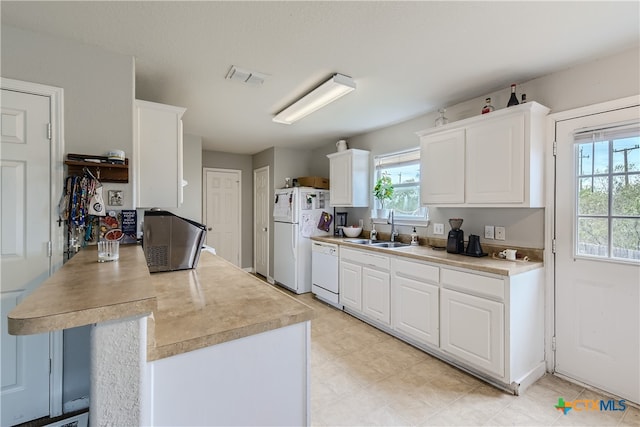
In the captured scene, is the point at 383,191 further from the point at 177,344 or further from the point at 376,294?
the point at 177,344

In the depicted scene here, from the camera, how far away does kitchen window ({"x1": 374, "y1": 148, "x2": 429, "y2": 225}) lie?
348 cm

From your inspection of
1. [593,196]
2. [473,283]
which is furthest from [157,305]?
[593,196]

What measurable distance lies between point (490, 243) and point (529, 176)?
74cm

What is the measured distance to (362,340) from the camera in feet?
9.57

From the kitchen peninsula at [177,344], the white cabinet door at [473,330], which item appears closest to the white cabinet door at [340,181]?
the white cabinet door at [473,330]

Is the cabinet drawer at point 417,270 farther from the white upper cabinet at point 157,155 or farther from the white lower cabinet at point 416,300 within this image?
the white upper cabinet at point 157,155

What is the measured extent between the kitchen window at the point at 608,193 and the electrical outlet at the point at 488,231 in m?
0.60

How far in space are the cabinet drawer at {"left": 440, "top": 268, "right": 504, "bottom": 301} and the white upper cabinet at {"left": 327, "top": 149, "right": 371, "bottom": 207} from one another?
1.79m

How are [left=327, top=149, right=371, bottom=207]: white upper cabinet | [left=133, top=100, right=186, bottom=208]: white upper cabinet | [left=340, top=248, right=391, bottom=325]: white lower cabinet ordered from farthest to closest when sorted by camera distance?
[left=327, top=149, right=371, bottom=207]: white upper cabinet → [left=340, top=248, right=391, bottom=325]: white lower cabinet → [left=133, top=100, right=186, bottom=208]: white upper cabinet

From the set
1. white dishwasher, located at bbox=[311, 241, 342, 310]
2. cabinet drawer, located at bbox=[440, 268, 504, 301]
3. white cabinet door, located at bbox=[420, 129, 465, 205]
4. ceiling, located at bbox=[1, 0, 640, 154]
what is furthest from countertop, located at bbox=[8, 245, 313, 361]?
white dishwasher, located at bbox=[311, 241, 342, 310]

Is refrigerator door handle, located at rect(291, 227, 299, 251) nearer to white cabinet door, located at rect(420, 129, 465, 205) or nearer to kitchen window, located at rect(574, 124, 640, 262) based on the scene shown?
white cabinet door, located at rect(420, 129, 465, 205)

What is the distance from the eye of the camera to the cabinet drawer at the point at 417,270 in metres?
2.53

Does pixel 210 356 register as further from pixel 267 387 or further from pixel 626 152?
pixel 626 152

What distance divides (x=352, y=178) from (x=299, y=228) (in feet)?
3.56
